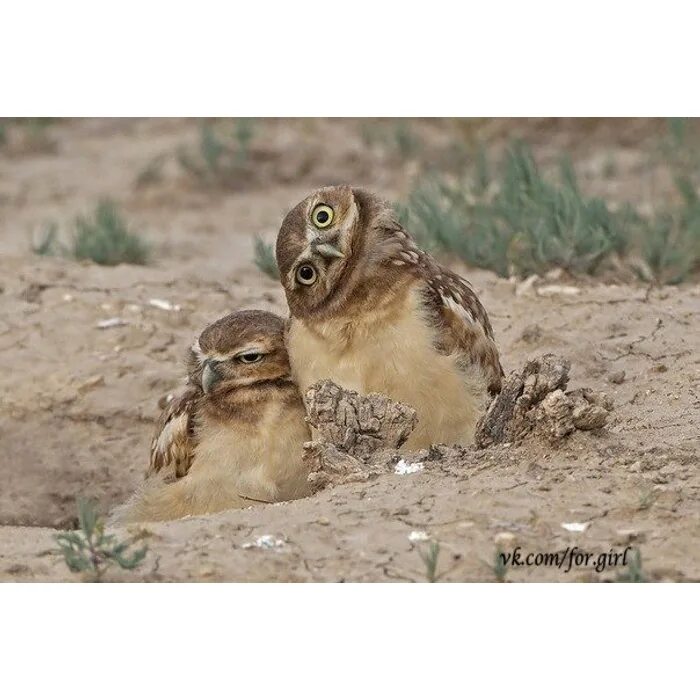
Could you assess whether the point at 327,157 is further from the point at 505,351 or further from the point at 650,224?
the point at 505,351

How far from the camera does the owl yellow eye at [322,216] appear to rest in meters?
7.02

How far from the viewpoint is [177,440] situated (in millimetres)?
7270

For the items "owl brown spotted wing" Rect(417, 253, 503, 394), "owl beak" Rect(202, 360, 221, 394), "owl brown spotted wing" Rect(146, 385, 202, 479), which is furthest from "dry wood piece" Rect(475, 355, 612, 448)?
"owl brown spotted wing" Rect(146, 385, 202, 479)

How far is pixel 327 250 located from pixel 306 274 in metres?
0.17

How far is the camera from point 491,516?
230 inches

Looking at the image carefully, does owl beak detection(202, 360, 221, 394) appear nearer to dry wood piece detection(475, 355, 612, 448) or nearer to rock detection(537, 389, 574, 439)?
dry wood piece detection(475, 355, 612, 448)

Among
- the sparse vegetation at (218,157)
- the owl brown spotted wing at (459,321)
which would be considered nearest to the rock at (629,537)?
the owl brown spotted wing at (459,321)

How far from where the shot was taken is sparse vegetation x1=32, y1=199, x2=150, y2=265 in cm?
1010

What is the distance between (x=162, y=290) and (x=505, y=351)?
7.67 ft

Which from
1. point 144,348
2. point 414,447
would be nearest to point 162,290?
point 144,348

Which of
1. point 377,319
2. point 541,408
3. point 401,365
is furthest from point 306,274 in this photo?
point 541,408

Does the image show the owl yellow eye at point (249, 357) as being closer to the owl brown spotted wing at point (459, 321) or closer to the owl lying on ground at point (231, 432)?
the owl lying on ground at point (231, 432)

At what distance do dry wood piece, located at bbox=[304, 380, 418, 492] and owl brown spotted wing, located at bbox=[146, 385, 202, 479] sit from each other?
794 mm

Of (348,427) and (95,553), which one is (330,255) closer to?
(348,427)
